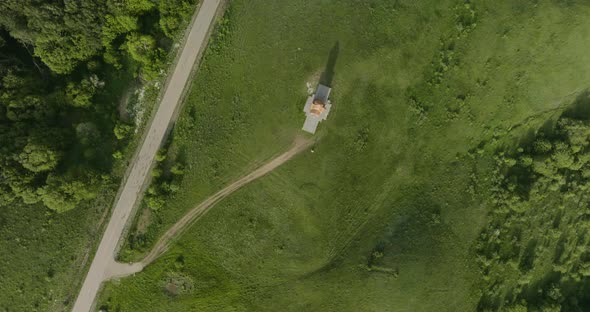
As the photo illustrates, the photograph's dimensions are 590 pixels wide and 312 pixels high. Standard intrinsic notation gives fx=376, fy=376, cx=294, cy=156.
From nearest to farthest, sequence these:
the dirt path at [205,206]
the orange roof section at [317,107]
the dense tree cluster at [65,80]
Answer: the dense tree cluster at [65,80]
the orange roof section at [317,107]
the dirt path at [205,206]

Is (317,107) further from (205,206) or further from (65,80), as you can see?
(65,80)

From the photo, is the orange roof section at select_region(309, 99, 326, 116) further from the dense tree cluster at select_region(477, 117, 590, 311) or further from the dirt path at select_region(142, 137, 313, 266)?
the dense tree cluster at select_region(477, 117, 590, 311)

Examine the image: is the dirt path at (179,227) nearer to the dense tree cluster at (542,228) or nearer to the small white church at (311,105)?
the small white church at (311,105)

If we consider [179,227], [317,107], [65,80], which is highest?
[317,107]

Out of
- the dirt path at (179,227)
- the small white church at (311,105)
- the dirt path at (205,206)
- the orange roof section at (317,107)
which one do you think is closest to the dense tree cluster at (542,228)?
the small white church at (311,105)

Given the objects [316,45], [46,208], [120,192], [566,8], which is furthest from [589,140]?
[46,208]

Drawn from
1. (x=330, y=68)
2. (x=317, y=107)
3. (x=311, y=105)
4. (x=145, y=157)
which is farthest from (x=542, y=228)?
(x=145, y=157)

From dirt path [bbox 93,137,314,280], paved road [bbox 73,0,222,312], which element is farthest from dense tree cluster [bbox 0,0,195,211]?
dirt path [bbox 93,137,314,280]
